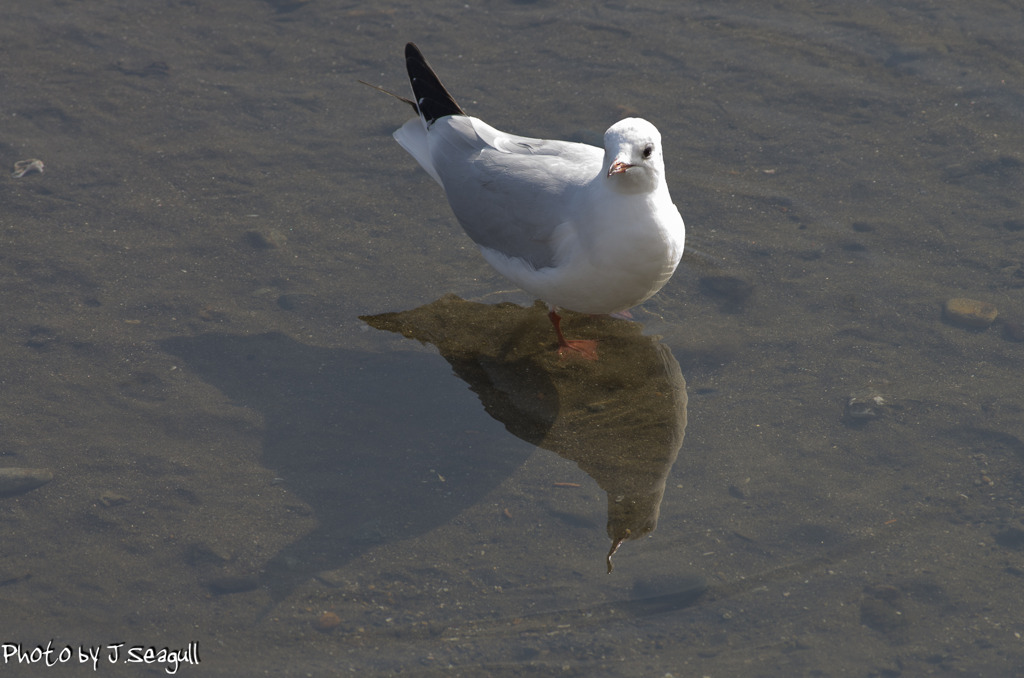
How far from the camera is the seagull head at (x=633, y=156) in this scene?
4.36 meters

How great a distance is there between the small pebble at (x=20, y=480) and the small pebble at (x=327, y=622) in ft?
4.66

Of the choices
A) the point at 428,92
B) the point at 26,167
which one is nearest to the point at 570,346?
the point at 428,92

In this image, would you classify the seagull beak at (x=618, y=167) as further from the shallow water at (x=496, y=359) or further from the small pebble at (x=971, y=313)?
the small pebble at (x=971, y=313)

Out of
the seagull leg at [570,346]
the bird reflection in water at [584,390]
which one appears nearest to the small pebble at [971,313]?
the bird reflection in water at [584,390]

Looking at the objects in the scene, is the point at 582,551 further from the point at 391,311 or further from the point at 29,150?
the point at 29,150

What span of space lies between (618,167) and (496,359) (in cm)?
133

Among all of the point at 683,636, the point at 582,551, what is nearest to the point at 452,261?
the point at 582,551

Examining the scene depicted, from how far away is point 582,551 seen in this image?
4215 mm

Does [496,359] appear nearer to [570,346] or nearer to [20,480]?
[570,346]

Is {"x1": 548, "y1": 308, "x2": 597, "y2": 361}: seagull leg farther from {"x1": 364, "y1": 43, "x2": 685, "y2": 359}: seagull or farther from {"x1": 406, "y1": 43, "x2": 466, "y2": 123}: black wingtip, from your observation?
{"x1": 406, "y1": 43, "x2": 466, "y2": 123}: black wingtip

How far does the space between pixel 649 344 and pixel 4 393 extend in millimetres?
3054

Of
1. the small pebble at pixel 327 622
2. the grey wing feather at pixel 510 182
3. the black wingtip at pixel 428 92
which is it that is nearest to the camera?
the small pebble at pixel 327 622

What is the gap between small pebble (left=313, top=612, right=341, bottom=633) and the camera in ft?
12.9

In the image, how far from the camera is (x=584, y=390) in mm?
5055
